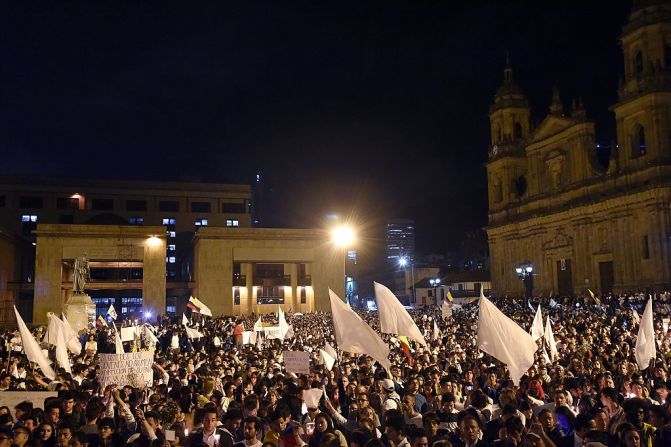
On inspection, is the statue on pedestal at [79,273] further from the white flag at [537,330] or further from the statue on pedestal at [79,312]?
the white flag at [537,330]

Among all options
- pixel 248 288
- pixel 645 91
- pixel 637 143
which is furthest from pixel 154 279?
pixel 645 91

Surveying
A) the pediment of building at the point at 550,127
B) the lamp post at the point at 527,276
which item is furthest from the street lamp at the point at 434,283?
the pediment of building at the point at 550,127

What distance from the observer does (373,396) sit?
9.97 m

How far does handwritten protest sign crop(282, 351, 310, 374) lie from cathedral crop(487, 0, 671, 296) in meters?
41.5

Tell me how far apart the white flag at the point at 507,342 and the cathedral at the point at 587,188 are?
4105cm

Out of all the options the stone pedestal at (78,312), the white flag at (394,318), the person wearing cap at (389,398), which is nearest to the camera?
the person wearing cap at (389,398)

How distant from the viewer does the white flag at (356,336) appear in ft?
36.1

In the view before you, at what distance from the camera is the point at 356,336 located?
1124cm

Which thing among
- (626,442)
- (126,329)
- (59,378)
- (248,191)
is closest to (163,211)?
(248,191)

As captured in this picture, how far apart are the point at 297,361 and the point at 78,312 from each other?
23.8m

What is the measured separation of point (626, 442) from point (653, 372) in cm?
762

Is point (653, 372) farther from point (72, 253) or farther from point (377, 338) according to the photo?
point (72, 253)

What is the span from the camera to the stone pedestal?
3247 centimetres

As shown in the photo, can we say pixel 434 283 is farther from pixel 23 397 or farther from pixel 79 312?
pixel 23 397
